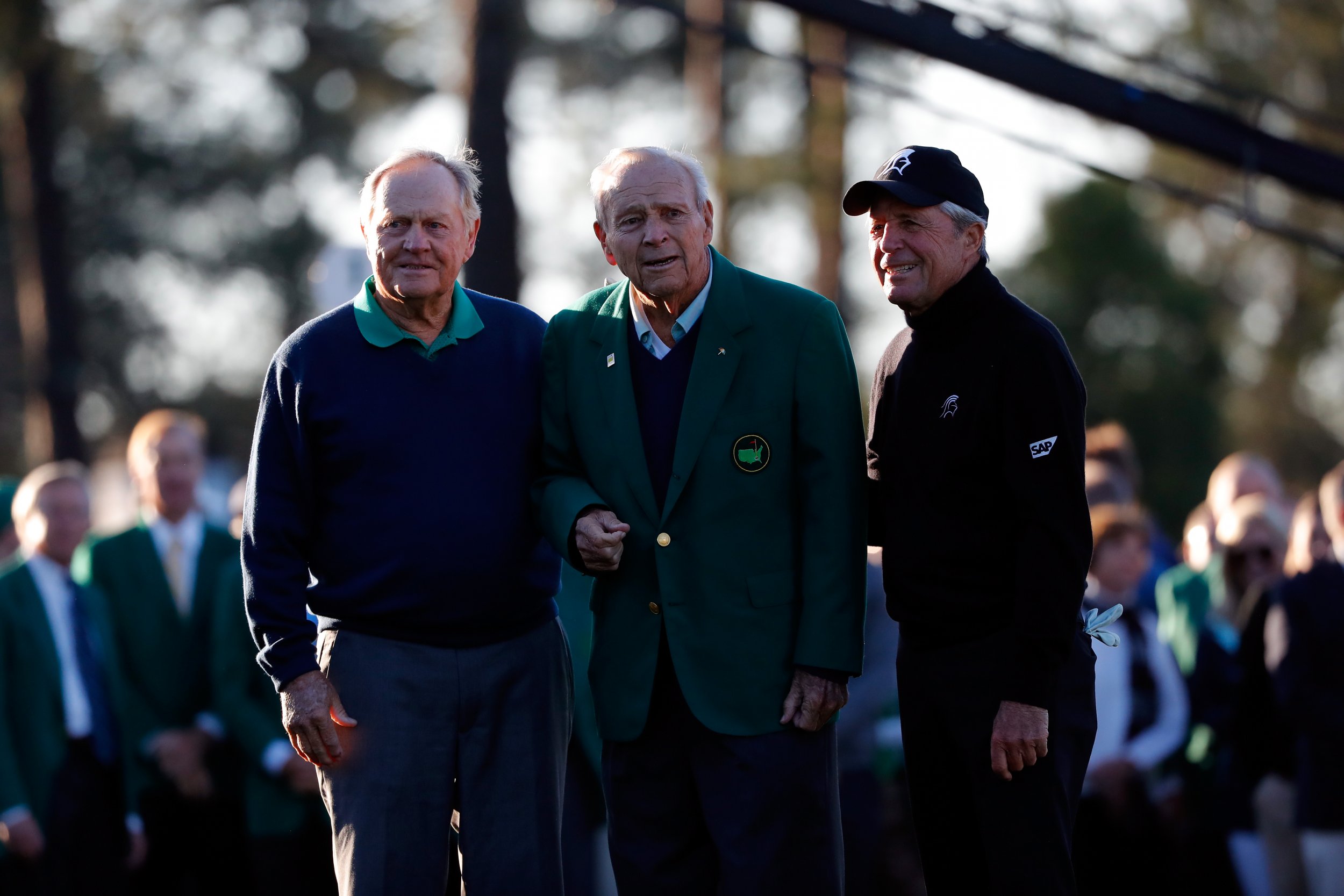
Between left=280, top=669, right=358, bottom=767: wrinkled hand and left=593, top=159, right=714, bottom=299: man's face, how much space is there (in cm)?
134

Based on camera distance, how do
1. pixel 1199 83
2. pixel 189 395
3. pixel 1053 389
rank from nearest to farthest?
pixel 1053 389
pixel 1199 83
pixel 189 395

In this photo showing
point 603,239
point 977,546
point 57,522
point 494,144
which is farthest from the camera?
point 494,144

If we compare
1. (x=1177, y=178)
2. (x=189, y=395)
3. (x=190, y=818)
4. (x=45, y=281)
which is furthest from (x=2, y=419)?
(x=190, y=818)

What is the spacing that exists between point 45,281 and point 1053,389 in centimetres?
1754

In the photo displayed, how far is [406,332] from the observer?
4395 millimetres

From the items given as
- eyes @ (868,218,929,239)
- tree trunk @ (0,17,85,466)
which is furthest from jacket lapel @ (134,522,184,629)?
tree trunk @ (0,17,85,466)

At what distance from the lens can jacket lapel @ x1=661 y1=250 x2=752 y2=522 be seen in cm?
412

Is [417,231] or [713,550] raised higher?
[417,231]

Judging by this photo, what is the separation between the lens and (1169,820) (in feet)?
23.9

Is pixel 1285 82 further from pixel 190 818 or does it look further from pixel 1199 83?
pixel 190 818

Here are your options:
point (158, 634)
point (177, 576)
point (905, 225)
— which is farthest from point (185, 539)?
point (905, 225)

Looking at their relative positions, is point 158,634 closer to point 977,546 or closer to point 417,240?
point 417,240

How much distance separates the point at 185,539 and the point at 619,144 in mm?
6624

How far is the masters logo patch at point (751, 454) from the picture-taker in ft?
13.6
